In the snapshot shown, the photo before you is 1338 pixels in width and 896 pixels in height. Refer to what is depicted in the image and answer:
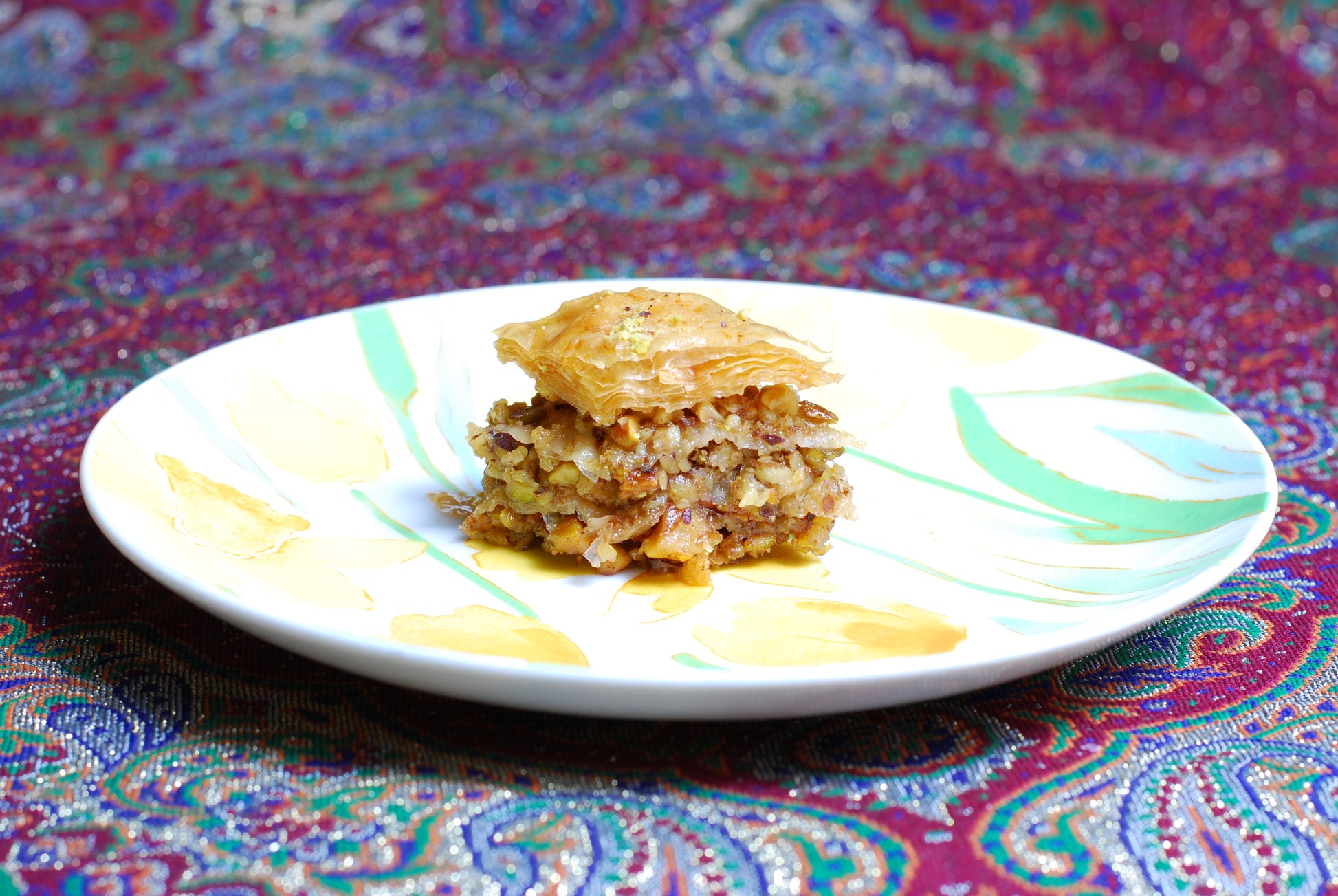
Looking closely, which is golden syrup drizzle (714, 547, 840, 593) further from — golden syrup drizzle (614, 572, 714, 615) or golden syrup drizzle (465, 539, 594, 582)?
golden syrup drizzle (465, 539, 594, 582)

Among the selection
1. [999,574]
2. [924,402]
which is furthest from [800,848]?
[924,402]

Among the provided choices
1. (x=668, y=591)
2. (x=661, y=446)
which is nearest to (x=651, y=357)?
(x=661, y=446)

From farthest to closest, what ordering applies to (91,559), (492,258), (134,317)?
(492,258) → (134,317) → (91,559)

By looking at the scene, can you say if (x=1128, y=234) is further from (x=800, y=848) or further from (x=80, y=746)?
(x=80, y=746)

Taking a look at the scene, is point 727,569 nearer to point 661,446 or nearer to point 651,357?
point 661,446

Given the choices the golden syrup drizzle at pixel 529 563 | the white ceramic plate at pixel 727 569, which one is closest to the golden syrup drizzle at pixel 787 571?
the white ceramic plate at pixel 727 569
